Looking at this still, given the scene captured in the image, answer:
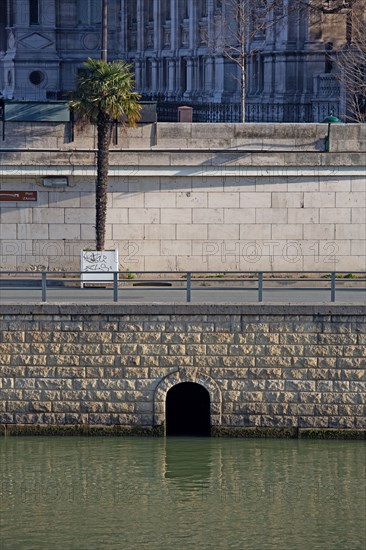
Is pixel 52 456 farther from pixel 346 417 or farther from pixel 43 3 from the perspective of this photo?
pixel 43 3

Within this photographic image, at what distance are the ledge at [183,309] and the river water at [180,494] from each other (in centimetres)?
266

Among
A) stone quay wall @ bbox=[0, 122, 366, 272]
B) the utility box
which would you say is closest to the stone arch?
stone quay wall @ bbox=[0, 122, 366, 272]

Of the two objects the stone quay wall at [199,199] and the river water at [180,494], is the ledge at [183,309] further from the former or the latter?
the stone quay wall at [199,199]

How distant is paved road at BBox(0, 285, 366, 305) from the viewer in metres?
35.9

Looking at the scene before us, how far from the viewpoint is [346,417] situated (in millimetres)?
34250

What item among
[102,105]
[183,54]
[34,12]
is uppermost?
[34,12]

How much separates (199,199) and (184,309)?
30.0ft

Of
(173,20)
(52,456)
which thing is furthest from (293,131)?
(173,20)

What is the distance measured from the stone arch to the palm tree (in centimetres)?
812

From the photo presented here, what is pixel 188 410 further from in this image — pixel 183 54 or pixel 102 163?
pixel 183 54

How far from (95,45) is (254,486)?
58.1 metres

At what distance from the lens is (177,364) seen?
34500 millimetres

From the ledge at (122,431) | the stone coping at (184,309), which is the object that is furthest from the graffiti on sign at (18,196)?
the ledge at (122,431)

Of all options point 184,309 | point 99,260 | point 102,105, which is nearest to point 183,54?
point 102,105
